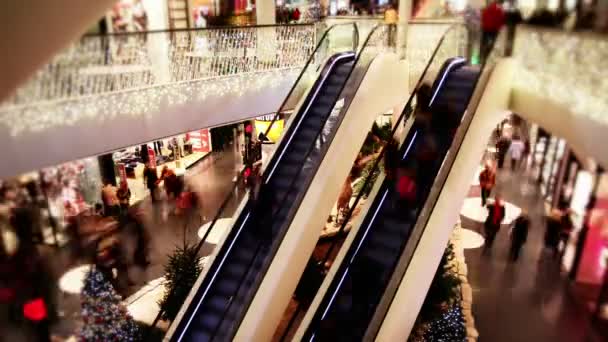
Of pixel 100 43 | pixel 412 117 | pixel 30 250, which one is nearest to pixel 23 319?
pixel 30 250

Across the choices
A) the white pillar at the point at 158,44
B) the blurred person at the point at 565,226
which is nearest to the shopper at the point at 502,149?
the blurred person at the point at 565,226

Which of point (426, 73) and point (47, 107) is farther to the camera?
point (426, 73)

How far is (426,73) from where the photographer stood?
28.8 feet

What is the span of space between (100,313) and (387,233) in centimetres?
412

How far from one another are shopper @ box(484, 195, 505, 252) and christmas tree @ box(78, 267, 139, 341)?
→ 7.37 meters

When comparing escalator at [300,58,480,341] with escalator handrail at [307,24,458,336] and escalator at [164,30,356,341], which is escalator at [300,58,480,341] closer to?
escalator handrail at [307,24,458,336]

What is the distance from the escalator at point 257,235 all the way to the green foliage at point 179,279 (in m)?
0.56

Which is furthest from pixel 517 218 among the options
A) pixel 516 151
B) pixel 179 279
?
pixel 179 279

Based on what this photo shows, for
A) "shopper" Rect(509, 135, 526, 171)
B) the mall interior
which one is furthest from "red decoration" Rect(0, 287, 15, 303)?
"shopper" Rect(509, 135, 526, 171)

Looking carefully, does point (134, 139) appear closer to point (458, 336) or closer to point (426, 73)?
point (426, 73)

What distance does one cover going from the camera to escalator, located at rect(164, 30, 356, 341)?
7.27m

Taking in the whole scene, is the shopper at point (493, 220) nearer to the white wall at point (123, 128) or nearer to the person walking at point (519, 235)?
the person walking at point (519, 235)

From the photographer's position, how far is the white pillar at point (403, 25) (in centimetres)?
1192

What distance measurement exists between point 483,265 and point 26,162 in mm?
8348
